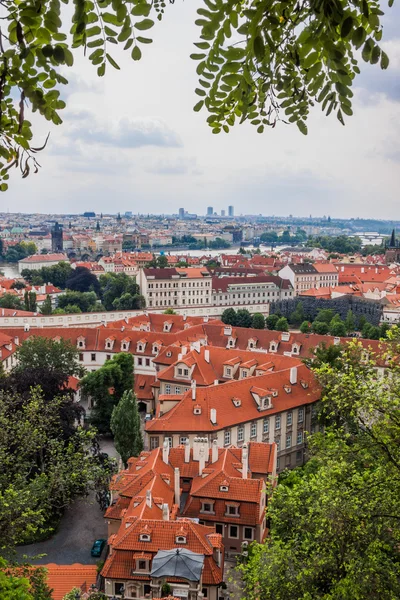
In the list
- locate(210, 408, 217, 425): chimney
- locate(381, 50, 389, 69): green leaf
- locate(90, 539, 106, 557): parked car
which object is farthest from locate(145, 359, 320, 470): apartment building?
locate(381, 50, 389, 69): green leaf

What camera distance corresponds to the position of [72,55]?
369cm

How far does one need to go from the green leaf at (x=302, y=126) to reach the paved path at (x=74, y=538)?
21604 millimetres

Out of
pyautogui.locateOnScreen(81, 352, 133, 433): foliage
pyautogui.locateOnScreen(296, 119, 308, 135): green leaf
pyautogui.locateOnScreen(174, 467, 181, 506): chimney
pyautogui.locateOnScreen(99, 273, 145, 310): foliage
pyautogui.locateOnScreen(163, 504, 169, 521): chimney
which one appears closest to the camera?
pyautogui.locateOnScreen(296, 119, 308, 135): green leaf

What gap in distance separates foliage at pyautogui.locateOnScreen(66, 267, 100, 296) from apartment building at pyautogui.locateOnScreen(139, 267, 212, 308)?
1298 centimetres

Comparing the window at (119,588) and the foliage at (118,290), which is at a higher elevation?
the foliage at (118,290)

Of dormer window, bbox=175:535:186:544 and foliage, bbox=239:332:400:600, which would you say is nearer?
foliage, bbox=239:332:400:600

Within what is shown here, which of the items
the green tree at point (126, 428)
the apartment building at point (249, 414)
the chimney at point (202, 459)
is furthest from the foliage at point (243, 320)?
the chimney at point (202, 459)

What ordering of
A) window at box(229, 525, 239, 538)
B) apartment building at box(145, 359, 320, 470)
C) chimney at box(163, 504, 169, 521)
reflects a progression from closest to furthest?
chimney at box(163, 504, 169, 521) → window at box(229, 525, 239, 538) → apartment building at box(145, 359, 320, 470)

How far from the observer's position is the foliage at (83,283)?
96.9 metres

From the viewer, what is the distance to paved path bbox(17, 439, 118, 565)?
77.3 feet

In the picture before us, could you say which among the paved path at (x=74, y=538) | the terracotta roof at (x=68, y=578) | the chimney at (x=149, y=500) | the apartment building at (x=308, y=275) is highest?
the apartment building at (x=308, y=275)

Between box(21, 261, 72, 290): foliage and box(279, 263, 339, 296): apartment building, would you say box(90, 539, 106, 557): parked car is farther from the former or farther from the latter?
box(21, 261, 72, 290): foliage

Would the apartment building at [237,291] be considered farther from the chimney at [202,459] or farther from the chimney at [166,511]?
the chimney at [166,511]

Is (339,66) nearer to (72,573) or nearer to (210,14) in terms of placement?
(210,14)
